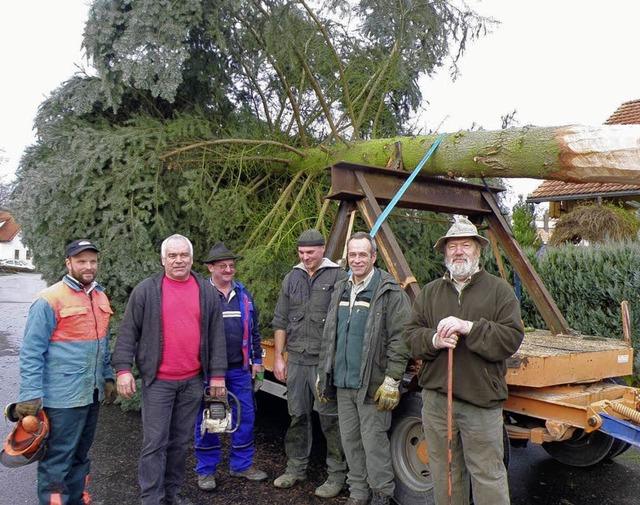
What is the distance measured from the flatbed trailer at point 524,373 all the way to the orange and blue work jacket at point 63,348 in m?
1.91

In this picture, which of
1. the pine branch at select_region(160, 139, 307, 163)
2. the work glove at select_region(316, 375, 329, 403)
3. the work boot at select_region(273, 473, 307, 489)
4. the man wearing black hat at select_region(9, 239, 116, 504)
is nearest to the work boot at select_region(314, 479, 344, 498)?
the work boot at select_region(273, 473, 307, 489)

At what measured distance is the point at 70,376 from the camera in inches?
134

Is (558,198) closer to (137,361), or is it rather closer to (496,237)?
(496,237)

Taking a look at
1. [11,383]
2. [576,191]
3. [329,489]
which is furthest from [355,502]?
[576,191]

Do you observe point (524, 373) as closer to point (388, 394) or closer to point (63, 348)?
point (388, 394)

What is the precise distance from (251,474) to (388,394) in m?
1.49

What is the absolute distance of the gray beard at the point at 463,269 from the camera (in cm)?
304

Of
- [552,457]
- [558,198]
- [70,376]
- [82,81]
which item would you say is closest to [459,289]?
[70,376]

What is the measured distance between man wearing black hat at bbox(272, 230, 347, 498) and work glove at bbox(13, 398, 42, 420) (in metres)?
1.76

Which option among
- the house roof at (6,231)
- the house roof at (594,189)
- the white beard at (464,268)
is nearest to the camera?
the white beard at (464,268)

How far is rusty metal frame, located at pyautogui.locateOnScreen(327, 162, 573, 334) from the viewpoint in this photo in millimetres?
4527

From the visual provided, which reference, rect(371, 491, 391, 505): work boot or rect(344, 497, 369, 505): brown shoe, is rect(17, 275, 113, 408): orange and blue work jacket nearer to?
rect(344, 497, 369, 505): brown shoe

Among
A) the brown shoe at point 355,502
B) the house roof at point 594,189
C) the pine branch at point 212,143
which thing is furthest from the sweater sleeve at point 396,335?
the house roof at point 594,189

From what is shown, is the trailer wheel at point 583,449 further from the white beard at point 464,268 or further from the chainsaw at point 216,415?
the chainsaw at point 216,415
